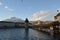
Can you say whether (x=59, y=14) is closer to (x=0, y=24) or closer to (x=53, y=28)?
(x=53, y=28)

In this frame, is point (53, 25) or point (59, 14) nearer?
point (53, 25)

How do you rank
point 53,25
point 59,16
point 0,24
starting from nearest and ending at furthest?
point 53,25 → point 59,16 → point 0,24

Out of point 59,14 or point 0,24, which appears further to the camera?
point 0,24

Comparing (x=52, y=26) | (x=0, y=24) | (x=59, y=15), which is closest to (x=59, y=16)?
(x=59, y=15)

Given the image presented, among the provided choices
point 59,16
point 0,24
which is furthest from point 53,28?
point 0,24

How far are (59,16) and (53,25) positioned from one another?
41253 mm

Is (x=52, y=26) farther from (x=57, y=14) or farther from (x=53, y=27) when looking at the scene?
(x=57, y=14)

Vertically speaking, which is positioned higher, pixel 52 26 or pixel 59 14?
pixel 59 14

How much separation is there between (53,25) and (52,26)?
3.31 m

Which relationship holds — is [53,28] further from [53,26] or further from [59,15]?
[59,15]

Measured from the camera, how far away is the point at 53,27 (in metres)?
104

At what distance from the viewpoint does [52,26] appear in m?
105

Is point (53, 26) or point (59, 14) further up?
point (59, 14)

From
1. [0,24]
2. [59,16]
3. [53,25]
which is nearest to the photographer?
[53,25]
